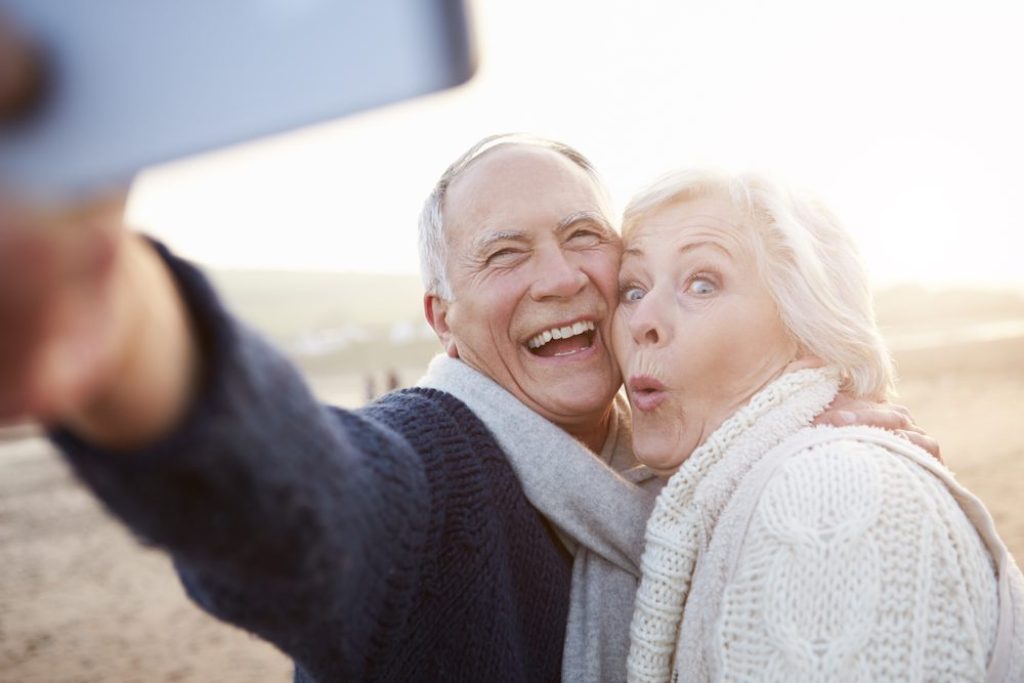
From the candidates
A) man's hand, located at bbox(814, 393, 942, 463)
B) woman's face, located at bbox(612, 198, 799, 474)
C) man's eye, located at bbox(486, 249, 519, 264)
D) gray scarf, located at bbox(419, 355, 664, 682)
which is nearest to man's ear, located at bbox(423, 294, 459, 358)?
man's eye, located at bbox(486, 249, 519, 264)

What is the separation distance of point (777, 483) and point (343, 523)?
38.0 inches

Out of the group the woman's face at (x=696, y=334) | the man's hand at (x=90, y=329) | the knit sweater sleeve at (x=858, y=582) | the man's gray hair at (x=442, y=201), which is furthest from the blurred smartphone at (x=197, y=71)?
the man's gray hair at (x=442, y=201)

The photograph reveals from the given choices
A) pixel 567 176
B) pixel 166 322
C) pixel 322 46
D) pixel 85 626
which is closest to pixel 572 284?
pixel 567 176

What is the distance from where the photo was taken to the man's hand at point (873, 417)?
2029mm

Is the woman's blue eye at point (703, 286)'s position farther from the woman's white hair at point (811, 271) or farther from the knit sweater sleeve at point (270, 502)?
the knit sweater sleeve at point (270, 502)

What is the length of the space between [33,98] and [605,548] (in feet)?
6.29

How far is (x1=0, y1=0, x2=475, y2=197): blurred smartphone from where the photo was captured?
56 cm

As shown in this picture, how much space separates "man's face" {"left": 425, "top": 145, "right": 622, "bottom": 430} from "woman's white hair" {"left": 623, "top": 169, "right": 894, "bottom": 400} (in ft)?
1.46

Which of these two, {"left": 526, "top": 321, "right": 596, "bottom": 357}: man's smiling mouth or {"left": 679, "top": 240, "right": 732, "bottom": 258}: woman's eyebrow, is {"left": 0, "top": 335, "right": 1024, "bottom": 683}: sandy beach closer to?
{"left": 526, "top": 321, "right": 596, "bottom": 357}: man's smiling mouth

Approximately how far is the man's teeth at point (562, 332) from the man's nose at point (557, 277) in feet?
0.36

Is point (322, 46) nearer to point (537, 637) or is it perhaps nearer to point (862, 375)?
point (537, 637)

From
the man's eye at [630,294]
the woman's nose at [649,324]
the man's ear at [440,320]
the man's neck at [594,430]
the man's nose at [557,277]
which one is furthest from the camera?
the man's ear at [440,320]

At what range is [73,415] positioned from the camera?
0.92 metres

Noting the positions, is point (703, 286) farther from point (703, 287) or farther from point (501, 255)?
point (501, 255)
